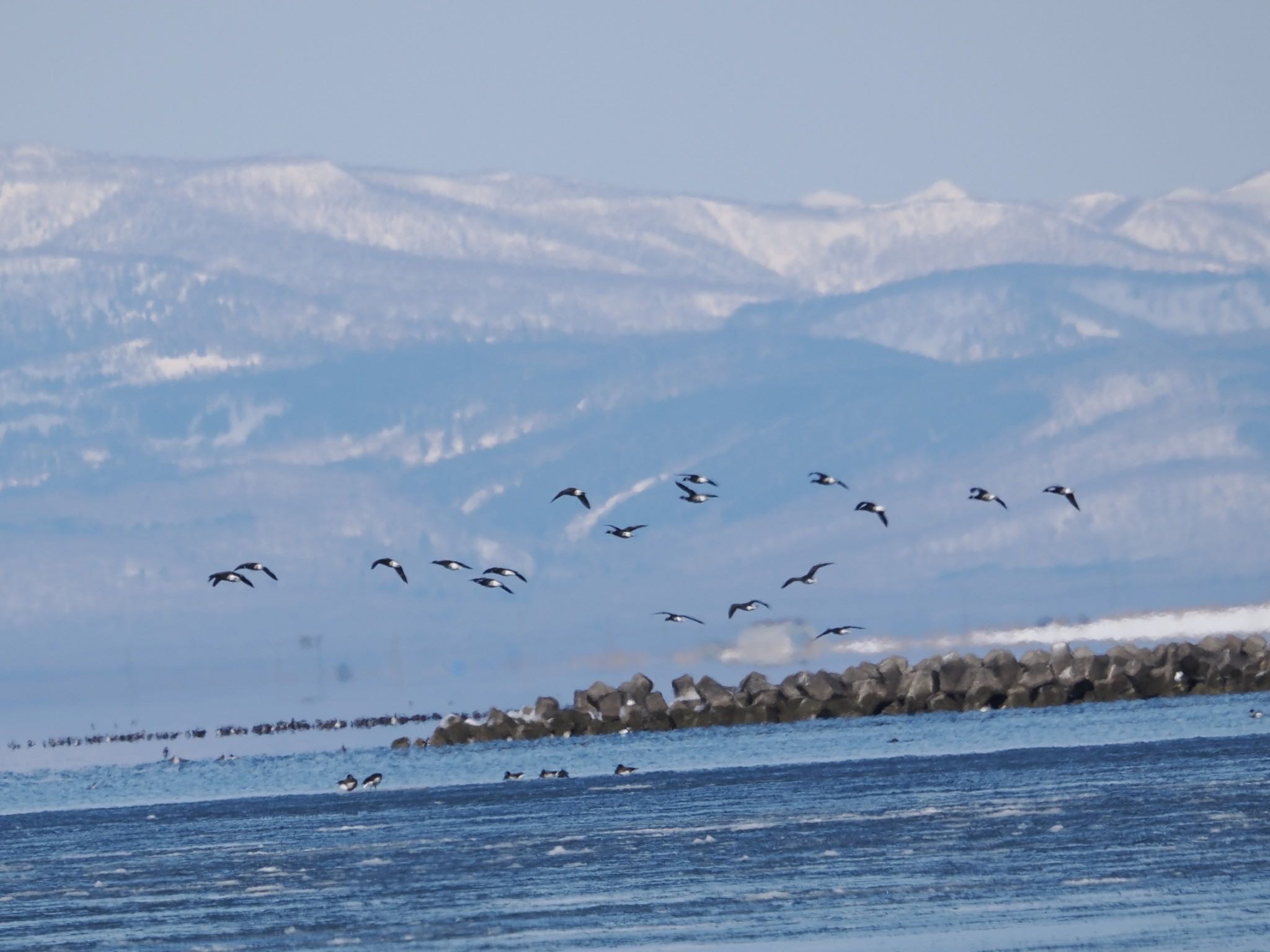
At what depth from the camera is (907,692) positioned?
115500 mm

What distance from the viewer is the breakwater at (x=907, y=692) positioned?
114375 mm

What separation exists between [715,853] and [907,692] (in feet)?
201

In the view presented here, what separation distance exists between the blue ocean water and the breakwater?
1820 cm

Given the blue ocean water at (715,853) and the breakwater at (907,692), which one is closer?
the blue ocean water at (715,853)

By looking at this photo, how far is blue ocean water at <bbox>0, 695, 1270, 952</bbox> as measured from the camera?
1698 inches

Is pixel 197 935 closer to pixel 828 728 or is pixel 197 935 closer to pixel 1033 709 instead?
pixel 828 728

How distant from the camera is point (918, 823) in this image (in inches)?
2315

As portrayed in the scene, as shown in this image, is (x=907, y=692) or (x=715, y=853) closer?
(x=715, y=853)

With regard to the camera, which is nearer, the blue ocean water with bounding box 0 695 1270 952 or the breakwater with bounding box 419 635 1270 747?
the blue ocean water with bounding box 0 695 1270 952

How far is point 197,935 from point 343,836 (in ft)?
67.1

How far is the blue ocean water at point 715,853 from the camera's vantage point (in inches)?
1698

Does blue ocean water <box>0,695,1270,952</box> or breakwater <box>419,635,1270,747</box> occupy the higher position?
breakwater <box>419,635,1270,747</box>

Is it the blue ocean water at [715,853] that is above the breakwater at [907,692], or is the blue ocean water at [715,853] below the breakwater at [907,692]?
below

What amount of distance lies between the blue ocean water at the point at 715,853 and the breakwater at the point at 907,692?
18.2 m
